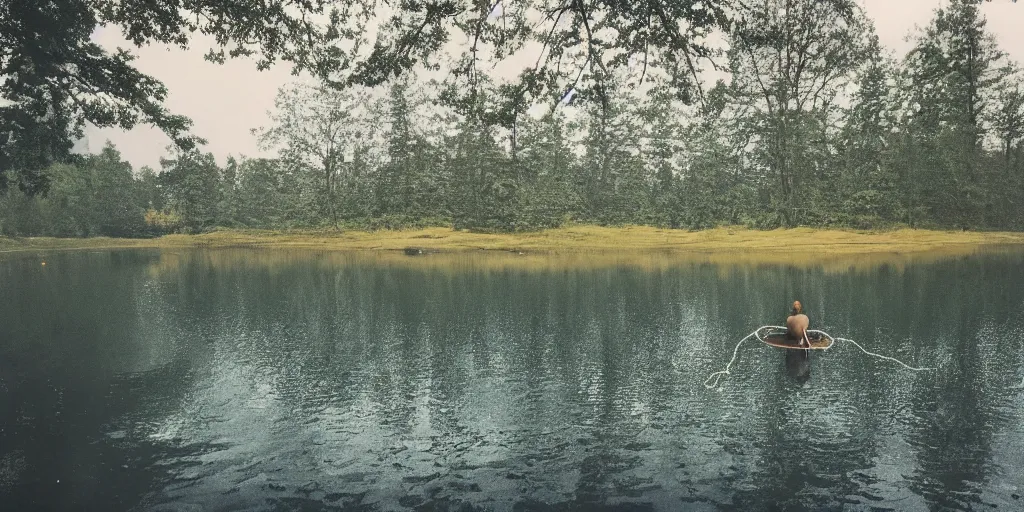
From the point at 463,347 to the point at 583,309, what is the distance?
7336mm

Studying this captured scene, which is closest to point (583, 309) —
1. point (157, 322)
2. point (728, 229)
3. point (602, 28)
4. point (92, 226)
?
point (602, 28)

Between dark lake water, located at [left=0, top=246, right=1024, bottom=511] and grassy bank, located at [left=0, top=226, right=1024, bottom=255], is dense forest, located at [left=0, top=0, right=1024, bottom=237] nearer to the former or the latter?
grassy bank, located at [left=0, top=226, right=1024, bottom=255]

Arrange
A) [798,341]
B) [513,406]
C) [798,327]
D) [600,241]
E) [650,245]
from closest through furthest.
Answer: [513,406] < [798,327] < [798,341] < [650,245] < [600,241]

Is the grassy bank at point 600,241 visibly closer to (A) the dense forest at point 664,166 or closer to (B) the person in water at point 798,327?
(A) the dense forest at point 664,166

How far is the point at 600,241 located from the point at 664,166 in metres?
13.4

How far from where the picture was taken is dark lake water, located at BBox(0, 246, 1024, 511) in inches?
378

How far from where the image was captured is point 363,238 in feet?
212

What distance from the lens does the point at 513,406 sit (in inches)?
521

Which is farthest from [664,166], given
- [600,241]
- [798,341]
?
[798,341]

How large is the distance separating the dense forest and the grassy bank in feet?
5.63

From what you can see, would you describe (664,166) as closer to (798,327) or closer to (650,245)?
(650,245)

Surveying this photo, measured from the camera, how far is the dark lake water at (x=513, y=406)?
31.5ft

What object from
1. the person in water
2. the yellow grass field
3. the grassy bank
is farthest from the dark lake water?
the grassy bank

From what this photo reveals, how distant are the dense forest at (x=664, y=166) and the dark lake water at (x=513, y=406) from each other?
26.6m
